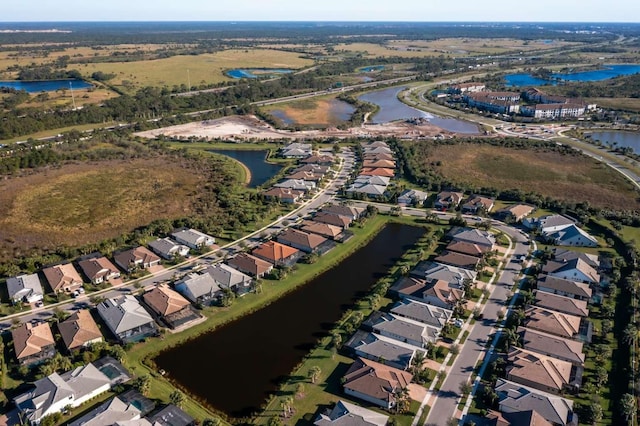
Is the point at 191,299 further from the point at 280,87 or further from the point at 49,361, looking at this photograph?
the point at 280,87

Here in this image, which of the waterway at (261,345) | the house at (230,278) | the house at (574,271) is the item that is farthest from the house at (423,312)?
the house at (230,278)

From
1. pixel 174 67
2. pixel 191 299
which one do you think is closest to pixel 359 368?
pixel 191 299

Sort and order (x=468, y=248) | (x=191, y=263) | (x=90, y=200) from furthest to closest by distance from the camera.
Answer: (x=90, y=200) → (x=468, y=248) → (x=191, y=263)

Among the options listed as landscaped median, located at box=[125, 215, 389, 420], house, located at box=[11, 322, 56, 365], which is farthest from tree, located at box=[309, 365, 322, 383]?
house, located at box=[11, 322, 56, 365]

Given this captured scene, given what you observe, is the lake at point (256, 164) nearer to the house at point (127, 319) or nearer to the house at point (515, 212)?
the house at point (127, 319)

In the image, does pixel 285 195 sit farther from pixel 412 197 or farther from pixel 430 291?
pixel 430 291

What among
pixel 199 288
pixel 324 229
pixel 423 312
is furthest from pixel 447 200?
pixel 199 288
